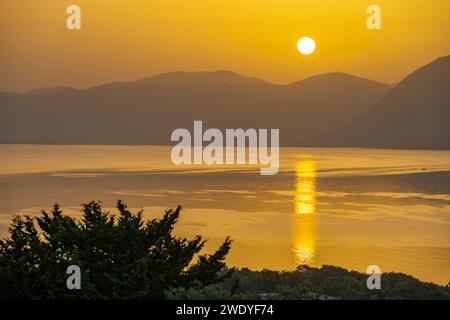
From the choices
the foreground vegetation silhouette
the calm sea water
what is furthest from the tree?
the calm sea water

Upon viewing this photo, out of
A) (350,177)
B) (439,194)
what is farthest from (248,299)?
(350,177)

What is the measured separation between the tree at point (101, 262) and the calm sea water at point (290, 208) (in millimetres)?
27878

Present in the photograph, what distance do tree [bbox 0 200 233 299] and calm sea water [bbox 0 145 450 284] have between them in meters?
27.9

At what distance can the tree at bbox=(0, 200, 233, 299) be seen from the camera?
551 inches

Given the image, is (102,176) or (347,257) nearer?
(347,257)

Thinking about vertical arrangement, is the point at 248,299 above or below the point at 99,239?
below

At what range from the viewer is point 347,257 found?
2009 inches

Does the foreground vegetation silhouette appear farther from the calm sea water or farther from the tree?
the calm sea water

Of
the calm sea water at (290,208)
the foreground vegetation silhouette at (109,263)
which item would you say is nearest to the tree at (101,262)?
the foreground vegetation silhouette at (109,263)

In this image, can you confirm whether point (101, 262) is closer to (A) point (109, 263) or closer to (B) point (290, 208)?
(A) point (109, 263)

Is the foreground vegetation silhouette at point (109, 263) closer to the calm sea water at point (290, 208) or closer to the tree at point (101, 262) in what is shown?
the tree at point (101, 262)

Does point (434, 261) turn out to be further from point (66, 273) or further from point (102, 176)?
point (102, 176)

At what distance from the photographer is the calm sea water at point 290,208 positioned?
167 ft
